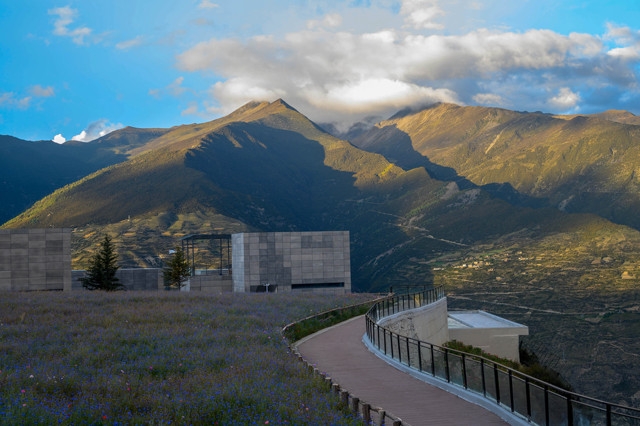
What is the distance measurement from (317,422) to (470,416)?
4.30 m

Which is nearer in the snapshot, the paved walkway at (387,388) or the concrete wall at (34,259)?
the paved walkway at (387,388)

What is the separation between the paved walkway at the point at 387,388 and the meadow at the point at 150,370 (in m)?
1.53

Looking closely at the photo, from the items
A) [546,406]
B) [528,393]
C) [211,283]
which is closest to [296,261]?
[211,283]

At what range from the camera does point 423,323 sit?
40.1 metres

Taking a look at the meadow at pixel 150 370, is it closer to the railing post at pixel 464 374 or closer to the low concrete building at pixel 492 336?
the railing post at pixel 464 374

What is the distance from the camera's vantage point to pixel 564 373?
423 ft

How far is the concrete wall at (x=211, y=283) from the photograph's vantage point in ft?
223

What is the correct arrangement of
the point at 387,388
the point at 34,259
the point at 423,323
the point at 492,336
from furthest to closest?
the point at 492,336, the point at 34,259, the point at 423,323, the point at 387,388

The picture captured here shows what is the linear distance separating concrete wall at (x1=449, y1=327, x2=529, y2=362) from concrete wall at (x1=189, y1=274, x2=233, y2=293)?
1122 inches

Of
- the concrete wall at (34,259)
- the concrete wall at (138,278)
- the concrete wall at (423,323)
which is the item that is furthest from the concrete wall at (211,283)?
the concrete wall at (423,323)

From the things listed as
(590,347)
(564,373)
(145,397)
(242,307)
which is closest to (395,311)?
(242,307)

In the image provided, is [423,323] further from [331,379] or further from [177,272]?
[177,272]

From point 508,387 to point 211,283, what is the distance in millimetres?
59552

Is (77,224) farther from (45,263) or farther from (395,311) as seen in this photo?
(395,311)
